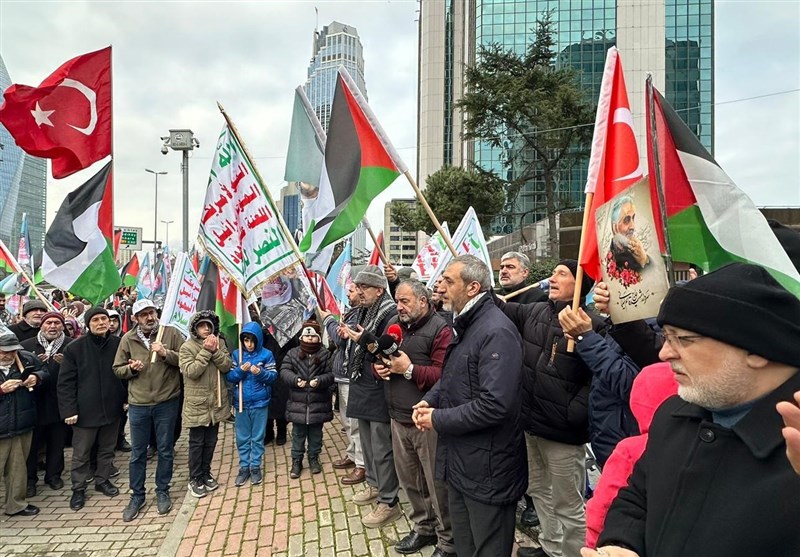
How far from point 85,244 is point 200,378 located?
7.10 ft

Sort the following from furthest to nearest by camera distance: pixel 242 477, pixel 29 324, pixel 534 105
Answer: pixel 534 105 → pixel 29 324 → pixel 242 477

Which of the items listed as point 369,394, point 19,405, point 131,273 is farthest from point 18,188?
point 131,273

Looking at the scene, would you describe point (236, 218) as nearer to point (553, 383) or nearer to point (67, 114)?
point (67, 114)

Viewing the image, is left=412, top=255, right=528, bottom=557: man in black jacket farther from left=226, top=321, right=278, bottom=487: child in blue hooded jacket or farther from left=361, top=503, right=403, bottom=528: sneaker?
left=226, top=321, right=278, bottom=487: child in blue hooded jacket

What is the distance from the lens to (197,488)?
5215mm

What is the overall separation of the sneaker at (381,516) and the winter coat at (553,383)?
169 centimetres

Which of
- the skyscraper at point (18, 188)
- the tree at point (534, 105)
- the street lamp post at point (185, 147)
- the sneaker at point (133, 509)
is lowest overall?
the sneaker at point (133, 509)

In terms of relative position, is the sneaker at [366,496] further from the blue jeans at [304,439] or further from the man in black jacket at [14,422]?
the man in black jacket at [14,422]

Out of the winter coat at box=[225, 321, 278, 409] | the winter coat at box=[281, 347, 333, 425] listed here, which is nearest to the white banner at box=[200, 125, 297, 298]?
the winter coat at box=[225, 321, 278, 409]

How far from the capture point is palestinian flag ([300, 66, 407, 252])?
179 inches

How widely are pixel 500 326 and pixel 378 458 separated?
7.13 feet

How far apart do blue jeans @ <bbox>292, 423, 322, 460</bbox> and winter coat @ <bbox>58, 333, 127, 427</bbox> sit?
2061 mm

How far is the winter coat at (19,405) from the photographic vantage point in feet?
16.1

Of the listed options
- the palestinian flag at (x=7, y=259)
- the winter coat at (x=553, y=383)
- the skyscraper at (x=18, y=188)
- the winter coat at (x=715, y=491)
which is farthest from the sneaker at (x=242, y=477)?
the palestinian flag at (x=7, y=259)
